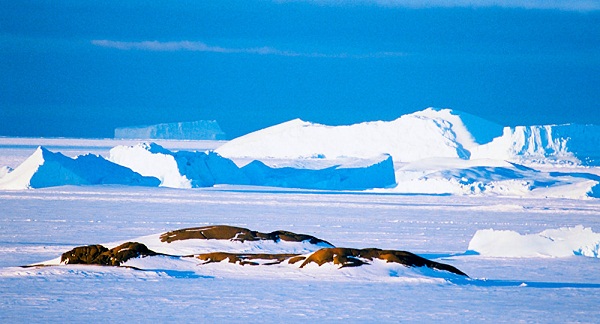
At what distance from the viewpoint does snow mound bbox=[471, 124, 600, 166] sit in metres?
57.5

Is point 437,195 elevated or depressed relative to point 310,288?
elevated

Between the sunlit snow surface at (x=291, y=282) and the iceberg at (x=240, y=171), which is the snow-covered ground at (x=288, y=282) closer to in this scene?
the sunlit snow surface at (x=291, y=282)

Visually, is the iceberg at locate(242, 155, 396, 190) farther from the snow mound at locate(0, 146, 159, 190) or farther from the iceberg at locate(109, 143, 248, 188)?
the snow mound at locate(0, 146, 159, 190)

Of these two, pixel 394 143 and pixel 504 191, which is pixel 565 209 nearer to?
pixel 504 191

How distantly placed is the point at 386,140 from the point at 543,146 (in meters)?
11.1

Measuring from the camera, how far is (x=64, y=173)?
37.0 m

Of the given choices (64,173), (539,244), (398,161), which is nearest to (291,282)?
(539,244)

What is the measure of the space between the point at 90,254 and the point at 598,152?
50.8m

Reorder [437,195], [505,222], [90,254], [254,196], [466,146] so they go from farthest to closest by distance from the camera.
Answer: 1. [466,146]
2. [437,195]
3. [254,196]
4. [505,222]
5. [90,254]

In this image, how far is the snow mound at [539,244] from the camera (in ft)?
53.3

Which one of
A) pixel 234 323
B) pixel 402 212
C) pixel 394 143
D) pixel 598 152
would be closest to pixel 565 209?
pixel 402 212

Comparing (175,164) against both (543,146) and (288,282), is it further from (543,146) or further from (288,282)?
(288,282)

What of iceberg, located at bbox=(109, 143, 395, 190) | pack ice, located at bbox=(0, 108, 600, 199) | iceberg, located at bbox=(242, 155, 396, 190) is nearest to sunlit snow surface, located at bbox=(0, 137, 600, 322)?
iceberg, located at bbox=(109, 143, 395, 190)

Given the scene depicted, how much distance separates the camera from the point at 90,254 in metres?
12.9
